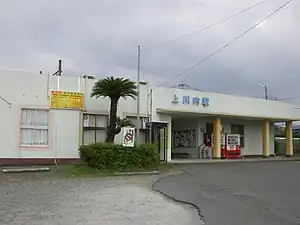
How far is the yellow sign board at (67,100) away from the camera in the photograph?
82.1 ft

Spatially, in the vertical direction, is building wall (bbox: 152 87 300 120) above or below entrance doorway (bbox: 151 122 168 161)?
above

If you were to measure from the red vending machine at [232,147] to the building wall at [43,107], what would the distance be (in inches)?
445

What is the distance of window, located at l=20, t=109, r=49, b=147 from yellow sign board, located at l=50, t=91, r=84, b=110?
73cm

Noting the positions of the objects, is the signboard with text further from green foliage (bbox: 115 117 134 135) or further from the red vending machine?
green foliage (bbox: 115 117 134 135)

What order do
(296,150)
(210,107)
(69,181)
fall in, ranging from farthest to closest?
(296,150) < (210,107) < (69,181)

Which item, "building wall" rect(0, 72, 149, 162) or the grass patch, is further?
"building wall" rect(0, 72, 149, 162)

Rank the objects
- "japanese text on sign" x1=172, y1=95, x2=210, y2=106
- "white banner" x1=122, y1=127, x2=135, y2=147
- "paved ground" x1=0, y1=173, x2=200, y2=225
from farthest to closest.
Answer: "japanese text on sign" x1=172, y1=95, x2=210, y2=106 → "white banner" x1=122, y1=127, x2=135, y2=147 → "paved ground" x1=0, y1=173, x2=200, y2=225

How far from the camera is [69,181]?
1716cm

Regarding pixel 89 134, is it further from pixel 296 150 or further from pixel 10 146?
pixel 296 150

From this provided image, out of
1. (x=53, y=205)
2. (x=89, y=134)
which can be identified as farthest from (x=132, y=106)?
(x=53, y=205)

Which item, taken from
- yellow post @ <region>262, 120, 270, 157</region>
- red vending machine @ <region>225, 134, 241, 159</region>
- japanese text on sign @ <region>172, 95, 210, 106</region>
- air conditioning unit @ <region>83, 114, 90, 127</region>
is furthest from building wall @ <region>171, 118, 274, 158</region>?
air conditioning unit @ <region>83, 114, 90, 127</region>

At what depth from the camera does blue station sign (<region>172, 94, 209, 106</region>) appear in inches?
1166

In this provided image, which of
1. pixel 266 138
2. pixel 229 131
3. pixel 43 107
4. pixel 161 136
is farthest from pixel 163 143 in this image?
→ pixel 266 138

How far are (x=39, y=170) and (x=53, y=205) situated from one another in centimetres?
1046
